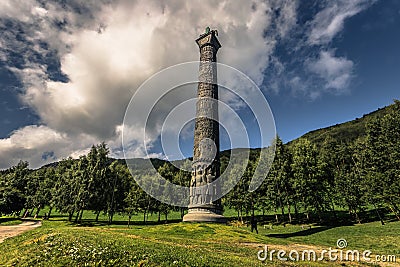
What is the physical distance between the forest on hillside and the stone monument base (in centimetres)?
1809

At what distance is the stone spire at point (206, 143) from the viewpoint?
1199 inches

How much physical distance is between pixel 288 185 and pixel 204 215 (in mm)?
25179

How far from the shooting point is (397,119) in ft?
120

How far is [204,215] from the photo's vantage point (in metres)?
29.3

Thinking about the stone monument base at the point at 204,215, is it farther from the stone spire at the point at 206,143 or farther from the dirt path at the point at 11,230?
the dirt path at the point at 11,230

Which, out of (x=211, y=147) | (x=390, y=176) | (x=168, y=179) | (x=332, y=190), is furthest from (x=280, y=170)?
(x=168, y=179)

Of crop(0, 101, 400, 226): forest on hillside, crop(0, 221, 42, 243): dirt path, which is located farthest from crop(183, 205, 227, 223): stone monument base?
crop(0, 101, 400, 226): forest on hillside

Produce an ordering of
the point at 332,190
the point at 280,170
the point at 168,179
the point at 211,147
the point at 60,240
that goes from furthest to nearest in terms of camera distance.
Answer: the point at 168,179
the point at 280,170
the point at 332,190
the point at 211,147
the point at 60,240

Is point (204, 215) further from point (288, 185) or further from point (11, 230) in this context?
point (288, 185)

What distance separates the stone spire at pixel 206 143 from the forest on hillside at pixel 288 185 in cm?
1853

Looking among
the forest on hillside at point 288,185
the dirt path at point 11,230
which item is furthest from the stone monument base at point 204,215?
the forest on hillside at point 288,185

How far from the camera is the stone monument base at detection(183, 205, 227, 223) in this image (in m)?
29.2

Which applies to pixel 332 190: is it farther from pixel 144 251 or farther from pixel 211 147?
pixel 144 251

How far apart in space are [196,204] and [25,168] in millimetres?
55466
